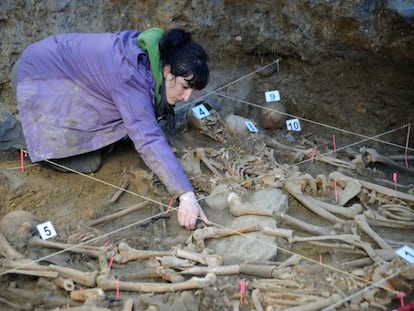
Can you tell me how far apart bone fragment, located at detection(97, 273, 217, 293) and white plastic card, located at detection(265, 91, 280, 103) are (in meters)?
2.45

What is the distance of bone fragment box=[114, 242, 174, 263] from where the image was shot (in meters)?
3.45

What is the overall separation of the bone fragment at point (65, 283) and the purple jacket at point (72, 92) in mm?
1035

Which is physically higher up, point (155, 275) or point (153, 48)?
point (153, 48)

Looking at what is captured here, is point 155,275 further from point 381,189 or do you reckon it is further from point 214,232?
point 381,189

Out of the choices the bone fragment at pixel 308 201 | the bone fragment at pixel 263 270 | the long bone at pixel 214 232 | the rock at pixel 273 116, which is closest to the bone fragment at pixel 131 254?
the long bone at pixel 214 232

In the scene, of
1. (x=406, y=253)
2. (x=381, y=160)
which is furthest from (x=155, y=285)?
(x=381, y=160)

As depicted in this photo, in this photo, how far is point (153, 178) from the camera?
413 centimetres

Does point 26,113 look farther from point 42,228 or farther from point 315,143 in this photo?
point 315,143

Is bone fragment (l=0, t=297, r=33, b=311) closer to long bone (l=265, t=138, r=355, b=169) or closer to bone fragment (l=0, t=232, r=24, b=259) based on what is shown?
bone fragment (l=0, t=232, r=24, b=259)

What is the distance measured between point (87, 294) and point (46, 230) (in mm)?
745

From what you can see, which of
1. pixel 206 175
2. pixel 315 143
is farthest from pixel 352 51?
pixel 206 175

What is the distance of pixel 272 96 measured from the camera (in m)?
5.31

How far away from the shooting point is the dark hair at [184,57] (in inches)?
143

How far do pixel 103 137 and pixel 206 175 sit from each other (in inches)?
31.1
